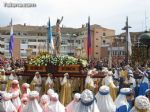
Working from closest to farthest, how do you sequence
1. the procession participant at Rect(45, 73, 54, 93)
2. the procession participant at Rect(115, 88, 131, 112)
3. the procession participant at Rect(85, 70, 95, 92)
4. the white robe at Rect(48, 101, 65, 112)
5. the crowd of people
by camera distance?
the crowd of people → the procession participant at Rect(115, 88, 131, 112) → the white robe at Rect(48, 101, 65, 112) → the procession participant at Rect(85, 70, 95, 92) → the procession participant at Rect(45, 73, 54, 93)

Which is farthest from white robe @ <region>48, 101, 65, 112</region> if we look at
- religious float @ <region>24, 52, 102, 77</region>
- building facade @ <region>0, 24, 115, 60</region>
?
building facade @ <region>0, 24, 115, 60</region>

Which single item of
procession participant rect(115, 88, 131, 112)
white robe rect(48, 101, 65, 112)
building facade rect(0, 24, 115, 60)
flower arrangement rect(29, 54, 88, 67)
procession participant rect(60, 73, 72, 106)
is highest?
building facade rect(0, 24, 115, 60)

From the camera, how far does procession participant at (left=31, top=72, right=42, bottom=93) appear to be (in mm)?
18812

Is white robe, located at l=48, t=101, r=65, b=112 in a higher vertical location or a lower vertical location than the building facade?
lower

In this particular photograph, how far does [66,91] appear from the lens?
17.9 m

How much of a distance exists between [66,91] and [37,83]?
1.69 m

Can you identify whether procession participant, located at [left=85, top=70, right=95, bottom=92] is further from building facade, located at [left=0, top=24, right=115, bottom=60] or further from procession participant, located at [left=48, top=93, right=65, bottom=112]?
building facade, located at [left=0, top=24, right=115, bottom=60]

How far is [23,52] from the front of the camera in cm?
10425

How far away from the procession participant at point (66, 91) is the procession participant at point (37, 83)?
1150 millimetres

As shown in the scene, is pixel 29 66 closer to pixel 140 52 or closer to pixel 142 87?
pixel 142 87

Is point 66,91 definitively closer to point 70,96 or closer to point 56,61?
point 70,96

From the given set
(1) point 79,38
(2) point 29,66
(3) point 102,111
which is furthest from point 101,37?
(3) point 102,111

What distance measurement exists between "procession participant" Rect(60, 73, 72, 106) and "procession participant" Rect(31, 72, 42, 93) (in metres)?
1.15

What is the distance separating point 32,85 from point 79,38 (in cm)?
8965
